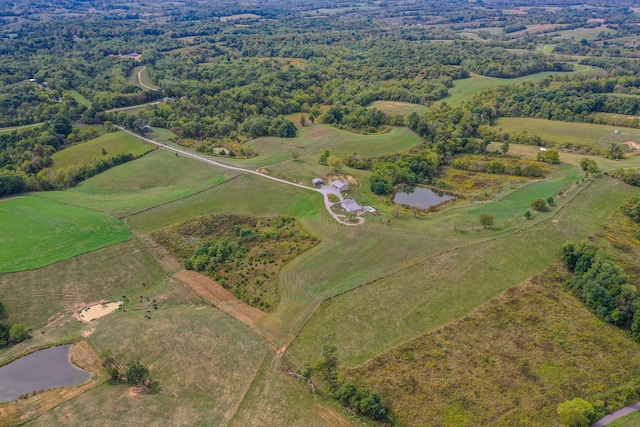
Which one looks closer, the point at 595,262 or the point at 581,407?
the point at 581,407

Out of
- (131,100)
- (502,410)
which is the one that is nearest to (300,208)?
(502,410)

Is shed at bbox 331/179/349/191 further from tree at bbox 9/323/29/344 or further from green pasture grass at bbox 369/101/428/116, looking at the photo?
tree at bbox 9/323/29/344

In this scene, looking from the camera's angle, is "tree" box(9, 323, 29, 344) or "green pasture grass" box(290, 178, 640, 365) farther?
"tree" box(9, 323, 29, 344)

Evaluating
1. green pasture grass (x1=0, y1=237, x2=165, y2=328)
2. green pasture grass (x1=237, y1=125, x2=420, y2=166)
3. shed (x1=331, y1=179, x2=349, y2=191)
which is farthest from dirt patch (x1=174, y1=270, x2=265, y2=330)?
green pasture grass (x1=237, y1=125, x2=420, y2=166)

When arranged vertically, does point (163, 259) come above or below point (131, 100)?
below

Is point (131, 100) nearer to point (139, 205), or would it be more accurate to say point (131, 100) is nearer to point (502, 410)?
point (139, 205)

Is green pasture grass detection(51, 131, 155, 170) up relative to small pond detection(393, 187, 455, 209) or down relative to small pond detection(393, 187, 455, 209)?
up

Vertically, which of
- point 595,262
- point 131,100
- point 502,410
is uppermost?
point 131,100

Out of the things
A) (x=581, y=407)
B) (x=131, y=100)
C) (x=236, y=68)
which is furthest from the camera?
(x=236, y=68)

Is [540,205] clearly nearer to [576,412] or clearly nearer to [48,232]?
A: [576,412]
